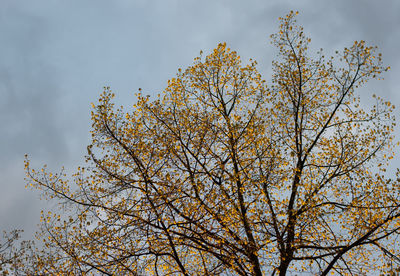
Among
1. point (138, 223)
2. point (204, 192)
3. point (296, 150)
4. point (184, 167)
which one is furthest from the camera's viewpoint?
point (296, 150)

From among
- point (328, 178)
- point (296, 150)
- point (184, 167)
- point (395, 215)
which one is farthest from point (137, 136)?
point (395, 215)

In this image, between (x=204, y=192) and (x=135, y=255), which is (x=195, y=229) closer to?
(x=204, y=192)

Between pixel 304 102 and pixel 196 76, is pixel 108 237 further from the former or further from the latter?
pixel 304 102

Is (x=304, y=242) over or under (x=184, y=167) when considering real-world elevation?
under

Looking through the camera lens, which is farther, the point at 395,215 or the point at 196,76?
the point at 196,76

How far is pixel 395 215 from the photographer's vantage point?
10.9 m

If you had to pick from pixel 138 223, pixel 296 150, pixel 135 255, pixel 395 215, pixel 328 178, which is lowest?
pixel 135 255

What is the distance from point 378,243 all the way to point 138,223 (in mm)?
8445

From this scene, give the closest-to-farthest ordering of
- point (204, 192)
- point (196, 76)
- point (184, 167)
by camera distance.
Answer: point (204, 192) → point (184, 167) → point (196, 76)

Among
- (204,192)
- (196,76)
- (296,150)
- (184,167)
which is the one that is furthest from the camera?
(196,76)

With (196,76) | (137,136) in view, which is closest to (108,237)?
(137,136)

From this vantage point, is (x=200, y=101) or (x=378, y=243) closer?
(x=378, y=243)

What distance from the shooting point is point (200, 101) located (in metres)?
14.4

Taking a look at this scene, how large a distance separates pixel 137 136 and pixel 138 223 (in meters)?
3.25
